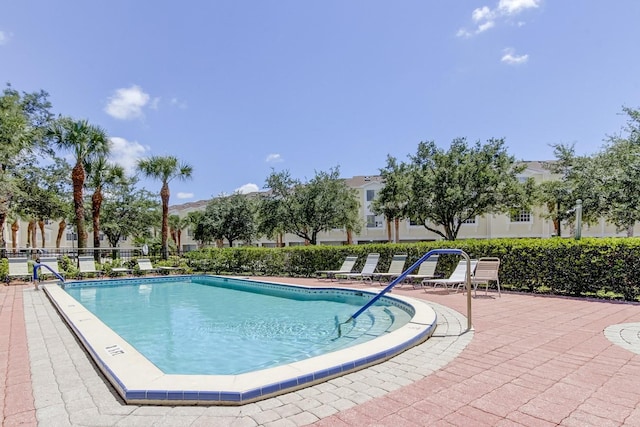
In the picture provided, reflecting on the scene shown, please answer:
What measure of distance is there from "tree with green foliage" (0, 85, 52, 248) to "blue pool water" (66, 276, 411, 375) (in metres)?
6.53

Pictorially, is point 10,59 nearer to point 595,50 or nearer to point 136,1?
point 136,1

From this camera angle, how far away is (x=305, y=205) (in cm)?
2439

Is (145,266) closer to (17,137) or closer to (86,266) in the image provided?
(86,266)

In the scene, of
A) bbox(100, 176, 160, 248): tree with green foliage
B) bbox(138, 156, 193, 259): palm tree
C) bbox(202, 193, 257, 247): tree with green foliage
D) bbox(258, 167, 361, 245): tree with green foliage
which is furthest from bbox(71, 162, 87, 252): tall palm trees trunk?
bbox(100, 176, 160, 248): tree with green foliage

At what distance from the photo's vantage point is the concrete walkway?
3.10 metres

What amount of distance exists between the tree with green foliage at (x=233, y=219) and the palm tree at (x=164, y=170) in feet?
28.9

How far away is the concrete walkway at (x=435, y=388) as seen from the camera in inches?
122

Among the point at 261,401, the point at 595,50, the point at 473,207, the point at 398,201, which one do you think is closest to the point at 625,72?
the point at 595,50

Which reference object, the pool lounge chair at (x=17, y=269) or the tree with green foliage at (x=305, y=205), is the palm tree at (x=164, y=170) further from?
the pool lounge chair at (x=17, y=269)

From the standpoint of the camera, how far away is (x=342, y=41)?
15.2 m

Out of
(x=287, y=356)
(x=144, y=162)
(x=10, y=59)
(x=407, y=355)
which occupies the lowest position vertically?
(x=287, y=356)

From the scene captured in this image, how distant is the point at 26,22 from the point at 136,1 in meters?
4.11

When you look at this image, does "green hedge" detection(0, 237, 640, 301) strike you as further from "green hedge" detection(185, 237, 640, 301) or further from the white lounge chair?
the white lounge chair

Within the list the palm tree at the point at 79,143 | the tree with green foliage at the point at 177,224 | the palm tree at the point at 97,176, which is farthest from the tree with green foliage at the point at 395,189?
the tree with green foliage at the point at 177,224
